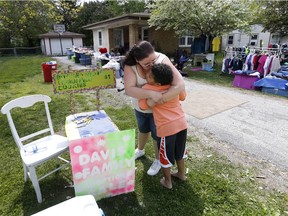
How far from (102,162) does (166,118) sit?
2.38 ft

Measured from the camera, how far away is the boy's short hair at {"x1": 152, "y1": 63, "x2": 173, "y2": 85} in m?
1.85

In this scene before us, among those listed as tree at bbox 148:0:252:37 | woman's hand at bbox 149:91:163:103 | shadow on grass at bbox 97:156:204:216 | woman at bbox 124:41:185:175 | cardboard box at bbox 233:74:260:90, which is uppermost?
tree at bbox 148:0:252:37

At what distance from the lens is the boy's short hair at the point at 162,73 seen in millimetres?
1851

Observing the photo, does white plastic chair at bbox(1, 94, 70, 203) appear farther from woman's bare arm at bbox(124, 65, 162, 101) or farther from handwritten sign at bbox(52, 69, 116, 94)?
woman's bare arm at bbox(124, 65, 162, 101)

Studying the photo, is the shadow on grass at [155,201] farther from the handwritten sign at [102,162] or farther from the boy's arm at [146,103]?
the boy's arm at [146,103]

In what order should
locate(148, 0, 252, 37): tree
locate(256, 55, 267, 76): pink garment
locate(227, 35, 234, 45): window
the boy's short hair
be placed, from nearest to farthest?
the boy's short hair, locate(256, 55, 267, 76): pink garment, locate(148, 0, 252, 37): tree, locate(227, 35, 234, 45): window

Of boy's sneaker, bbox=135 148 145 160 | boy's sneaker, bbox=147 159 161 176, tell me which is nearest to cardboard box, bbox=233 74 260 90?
boy's sneaker, bbox=135 148 145 160

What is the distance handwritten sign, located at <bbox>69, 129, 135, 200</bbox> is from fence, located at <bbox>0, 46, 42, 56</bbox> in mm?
26120

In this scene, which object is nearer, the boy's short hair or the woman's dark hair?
the boy's short hair

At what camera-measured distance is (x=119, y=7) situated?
97.9 feet

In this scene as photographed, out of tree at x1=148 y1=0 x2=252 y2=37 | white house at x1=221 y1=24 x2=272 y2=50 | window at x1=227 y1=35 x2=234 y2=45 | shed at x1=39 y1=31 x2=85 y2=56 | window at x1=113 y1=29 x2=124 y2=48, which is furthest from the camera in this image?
window at x1=227 y1=35 x2=234 y2=45

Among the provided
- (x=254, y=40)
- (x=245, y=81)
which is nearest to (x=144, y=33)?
(x=245, y=81)

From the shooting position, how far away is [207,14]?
986cm

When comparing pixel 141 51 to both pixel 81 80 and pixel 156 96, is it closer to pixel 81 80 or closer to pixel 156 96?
pixel 156 96
